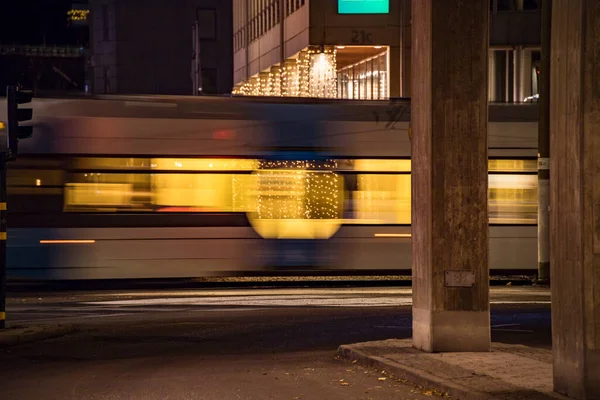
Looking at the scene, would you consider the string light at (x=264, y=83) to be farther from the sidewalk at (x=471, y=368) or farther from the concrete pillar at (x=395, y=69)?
the sidewalk at (x=471, y=368)

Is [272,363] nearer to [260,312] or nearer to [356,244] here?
[260,312]

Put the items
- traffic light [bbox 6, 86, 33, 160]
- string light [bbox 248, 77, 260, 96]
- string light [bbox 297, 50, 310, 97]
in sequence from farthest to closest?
string light [bbox 248, 77, 260, 96], string light [bbox 297, 50, 310, 97], traffic light [bbox 6, 86, 33, 160]

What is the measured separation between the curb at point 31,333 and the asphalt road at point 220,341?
0.56 ft

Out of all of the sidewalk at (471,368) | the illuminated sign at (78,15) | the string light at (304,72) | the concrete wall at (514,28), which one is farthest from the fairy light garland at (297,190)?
the illuminated sign at (78,15)

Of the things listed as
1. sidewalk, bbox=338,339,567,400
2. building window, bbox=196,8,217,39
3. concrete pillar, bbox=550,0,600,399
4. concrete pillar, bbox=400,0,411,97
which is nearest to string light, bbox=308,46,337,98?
concrete pillar, bbox=400,0,411,97

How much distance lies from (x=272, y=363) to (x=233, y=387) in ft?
5.56

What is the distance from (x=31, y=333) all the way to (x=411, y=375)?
18.7ft

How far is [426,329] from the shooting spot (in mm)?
12703

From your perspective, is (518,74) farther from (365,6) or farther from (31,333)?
(31,333)

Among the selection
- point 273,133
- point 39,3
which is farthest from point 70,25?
point 273,133

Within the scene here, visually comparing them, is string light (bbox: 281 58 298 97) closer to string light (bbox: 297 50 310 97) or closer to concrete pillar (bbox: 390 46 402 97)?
string light (bbox: 297 50 310 97)

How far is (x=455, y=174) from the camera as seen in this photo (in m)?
12.7

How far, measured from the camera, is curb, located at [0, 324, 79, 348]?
14344 millimetres

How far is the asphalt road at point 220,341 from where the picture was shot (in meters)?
11.0
